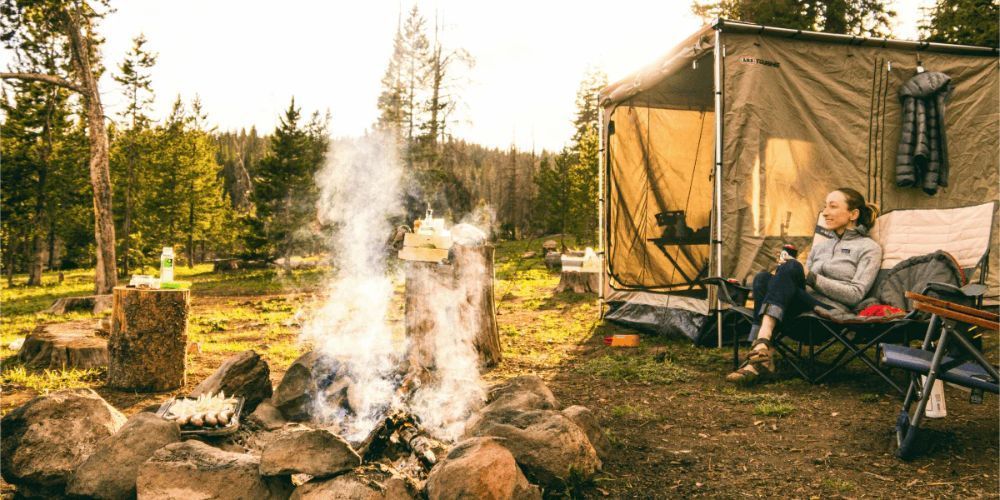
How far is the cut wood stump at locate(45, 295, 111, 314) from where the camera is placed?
29.1ft

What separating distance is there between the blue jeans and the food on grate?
3.46 meters

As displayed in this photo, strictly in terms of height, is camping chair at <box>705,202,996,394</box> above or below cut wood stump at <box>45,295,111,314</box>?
above

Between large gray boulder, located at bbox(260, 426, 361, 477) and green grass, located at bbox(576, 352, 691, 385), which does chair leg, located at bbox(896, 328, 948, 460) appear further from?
large gray boulder, located at bbox(260, 426, 361, 477)

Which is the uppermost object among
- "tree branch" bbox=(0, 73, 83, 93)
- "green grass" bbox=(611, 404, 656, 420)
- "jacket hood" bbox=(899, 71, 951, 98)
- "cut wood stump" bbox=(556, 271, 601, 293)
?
"tree branch" bbox=(0, 73, 83, 93)

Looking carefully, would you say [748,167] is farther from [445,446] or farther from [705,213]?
[445,446]

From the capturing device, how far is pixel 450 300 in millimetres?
4270

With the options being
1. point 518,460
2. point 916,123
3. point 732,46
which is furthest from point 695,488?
point 916,123

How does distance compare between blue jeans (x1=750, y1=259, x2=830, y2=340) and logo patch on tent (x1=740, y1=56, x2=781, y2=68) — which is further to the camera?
logo patch on tent (x1=740, y1=56, x2=781, y2=68)

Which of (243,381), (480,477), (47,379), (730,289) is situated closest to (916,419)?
(480,477)

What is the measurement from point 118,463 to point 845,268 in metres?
4.68

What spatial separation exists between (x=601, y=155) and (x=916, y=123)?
128 inches

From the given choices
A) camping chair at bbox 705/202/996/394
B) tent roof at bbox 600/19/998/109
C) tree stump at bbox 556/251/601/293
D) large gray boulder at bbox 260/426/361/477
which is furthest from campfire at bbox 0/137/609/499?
tree stump at bbox 556/251/601/293

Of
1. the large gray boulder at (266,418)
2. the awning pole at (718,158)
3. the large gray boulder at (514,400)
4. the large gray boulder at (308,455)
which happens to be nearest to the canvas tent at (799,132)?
the awning pole at (718,158)

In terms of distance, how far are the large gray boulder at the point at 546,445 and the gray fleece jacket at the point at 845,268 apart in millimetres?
2609
